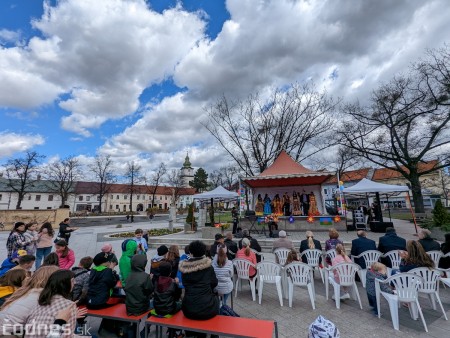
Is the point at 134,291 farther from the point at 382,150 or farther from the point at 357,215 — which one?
the point at 382,150

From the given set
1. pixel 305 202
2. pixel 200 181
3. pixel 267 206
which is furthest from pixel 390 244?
pixel 200 181

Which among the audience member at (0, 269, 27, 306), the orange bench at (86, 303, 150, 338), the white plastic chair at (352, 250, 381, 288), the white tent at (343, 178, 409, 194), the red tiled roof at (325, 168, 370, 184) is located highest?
the red tiled roof at (325, 168, 370, 184)

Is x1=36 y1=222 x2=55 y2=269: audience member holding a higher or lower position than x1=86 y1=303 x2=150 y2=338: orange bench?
higher

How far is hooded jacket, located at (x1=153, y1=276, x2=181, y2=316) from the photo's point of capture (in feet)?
10.2

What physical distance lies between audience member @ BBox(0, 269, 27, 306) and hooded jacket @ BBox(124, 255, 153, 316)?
135 cm

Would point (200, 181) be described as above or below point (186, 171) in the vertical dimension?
below

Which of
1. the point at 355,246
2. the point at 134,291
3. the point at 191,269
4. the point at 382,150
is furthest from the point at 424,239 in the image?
the point at 382,150

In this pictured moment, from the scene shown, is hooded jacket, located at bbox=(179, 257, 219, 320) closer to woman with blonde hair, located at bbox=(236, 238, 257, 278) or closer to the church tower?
woman with blonde hair, located at bbox=(236, 238, 257, 278)

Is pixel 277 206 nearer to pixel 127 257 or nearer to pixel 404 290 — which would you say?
pixel 404 290

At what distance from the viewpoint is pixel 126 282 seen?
3.20 m

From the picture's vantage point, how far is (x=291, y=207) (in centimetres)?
1698

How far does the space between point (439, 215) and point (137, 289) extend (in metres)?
13.5

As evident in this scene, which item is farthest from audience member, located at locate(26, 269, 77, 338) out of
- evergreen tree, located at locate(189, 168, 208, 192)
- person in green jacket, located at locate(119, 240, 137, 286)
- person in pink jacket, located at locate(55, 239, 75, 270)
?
evergreen tree, located at locate(189, 168, 208, 192)

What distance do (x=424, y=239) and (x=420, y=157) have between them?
56.8 feet
